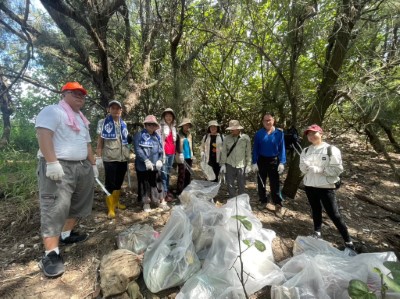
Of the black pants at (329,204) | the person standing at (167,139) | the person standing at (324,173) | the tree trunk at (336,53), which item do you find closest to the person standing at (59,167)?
the person standing at (167,139)

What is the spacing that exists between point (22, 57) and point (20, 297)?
4.27 meters

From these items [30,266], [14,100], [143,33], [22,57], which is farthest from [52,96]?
[30,266]

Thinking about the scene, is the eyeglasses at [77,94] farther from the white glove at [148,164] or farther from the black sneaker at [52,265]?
the black sneaker at [52,265]

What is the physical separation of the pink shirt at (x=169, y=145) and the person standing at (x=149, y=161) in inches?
9.6

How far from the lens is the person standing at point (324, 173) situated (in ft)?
9.61

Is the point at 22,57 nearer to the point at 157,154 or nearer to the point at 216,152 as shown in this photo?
the point at 157,154

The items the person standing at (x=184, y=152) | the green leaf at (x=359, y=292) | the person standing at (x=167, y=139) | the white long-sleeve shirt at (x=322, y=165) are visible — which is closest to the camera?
the green leaf at (x=359, y=292)

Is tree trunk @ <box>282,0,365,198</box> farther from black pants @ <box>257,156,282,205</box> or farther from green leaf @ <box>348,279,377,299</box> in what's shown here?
green leaf @ <box>348,279,377,299</box>

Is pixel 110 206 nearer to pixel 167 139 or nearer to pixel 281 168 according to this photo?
pixel 167 139

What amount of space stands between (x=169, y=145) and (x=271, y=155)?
1667 mm

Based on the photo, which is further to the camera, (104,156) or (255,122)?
(255,122)

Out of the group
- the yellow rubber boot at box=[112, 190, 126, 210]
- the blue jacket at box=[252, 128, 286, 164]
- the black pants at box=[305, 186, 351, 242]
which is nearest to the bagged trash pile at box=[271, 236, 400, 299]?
the black pants at box=[305, 186, 351, 242]

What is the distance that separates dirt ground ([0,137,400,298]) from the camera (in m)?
2.39

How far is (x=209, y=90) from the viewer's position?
21.1 ft
